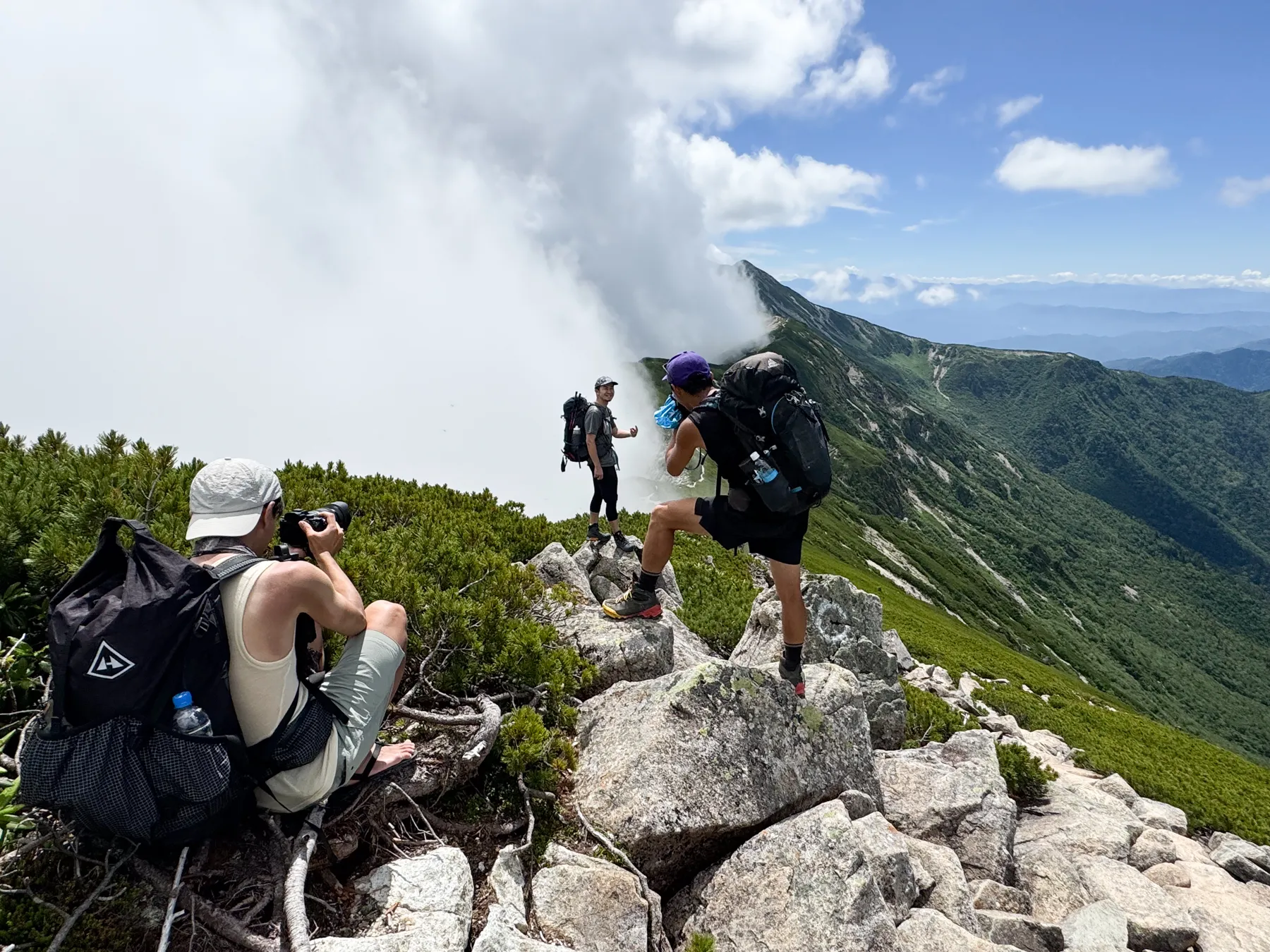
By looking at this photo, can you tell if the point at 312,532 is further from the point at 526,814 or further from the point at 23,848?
the point at 526,814

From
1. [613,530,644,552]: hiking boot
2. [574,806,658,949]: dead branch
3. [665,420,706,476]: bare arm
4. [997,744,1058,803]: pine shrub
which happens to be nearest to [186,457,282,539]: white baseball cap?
[574,806,658,949]: dead branch

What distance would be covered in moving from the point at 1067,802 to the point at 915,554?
481 ft

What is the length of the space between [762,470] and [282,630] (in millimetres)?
4508

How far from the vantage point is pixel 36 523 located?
6109 mm

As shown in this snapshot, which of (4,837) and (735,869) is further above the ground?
(4,837)

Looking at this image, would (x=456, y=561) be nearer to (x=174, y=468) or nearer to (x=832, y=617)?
(x=174, y=468)

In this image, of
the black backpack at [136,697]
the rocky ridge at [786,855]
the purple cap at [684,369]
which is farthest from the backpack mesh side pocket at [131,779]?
the purple cap at [684,369]

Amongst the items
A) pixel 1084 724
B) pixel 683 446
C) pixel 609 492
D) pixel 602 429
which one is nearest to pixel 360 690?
pixel 683 446

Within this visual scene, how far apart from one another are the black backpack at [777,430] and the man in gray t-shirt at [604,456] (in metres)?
5.85

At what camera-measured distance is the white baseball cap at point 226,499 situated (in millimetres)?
4070

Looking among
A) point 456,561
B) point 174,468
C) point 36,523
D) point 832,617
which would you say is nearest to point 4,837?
point 36,523

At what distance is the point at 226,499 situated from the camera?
4.14 m

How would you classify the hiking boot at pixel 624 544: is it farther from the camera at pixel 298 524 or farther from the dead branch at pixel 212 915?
the dead branch at pixel 212 915

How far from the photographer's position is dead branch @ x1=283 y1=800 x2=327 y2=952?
12.0ft
